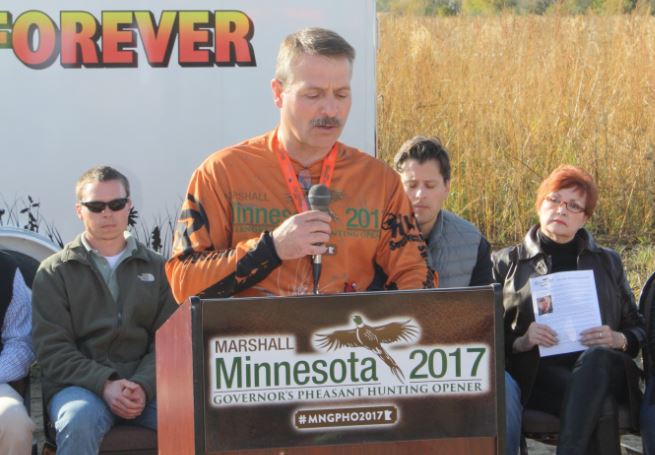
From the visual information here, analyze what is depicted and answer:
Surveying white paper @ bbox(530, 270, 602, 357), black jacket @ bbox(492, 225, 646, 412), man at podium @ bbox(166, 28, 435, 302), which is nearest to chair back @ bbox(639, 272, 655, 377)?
black jacket @ bbox(492, 225, 646, 412)

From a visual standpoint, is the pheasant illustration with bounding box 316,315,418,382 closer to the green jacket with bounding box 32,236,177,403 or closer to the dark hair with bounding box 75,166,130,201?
the green jacket with bounding box 32,236,177,403

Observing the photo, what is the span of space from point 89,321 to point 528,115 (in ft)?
19.1

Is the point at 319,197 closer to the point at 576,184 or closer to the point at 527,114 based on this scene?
the point at 576,184

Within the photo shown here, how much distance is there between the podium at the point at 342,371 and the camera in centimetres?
240

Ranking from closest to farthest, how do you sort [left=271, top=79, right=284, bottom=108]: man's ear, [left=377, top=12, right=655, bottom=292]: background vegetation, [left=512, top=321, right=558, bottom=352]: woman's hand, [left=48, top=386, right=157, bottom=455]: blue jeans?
[left=271, top=79, right=284, bottom=108]: man's ear
[left=48, top=386, right=157, bottom=455]: blue jeans
[left=512, top=321, right=558, bottom=352]: woman's hand
[left=377, top=12, right=655, bottom=292]: background vegetation

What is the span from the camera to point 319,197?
2.69 metres

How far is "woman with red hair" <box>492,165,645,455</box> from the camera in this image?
415 cm

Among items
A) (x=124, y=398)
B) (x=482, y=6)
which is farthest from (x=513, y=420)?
(x=482, y=6)

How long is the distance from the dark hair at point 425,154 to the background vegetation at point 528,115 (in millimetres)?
4204

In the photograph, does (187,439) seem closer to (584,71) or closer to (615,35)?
(584,71)

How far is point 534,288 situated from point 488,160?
4.51 m

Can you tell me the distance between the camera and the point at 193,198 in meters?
2.91

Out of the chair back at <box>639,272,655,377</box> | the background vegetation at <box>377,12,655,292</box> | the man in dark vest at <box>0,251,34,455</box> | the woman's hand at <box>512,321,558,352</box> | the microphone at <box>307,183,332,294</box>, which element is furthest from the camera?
the background vegetation at <box>377,12,655,292</box>

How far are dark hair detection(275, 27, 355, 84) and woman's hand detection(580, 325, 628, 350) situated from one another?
204 centimetres
